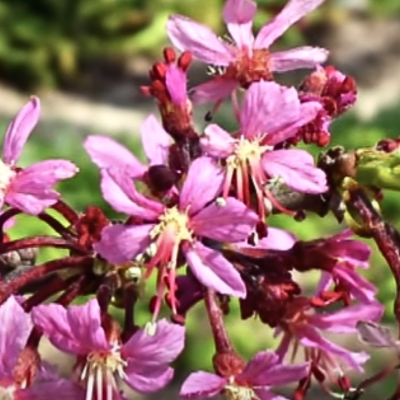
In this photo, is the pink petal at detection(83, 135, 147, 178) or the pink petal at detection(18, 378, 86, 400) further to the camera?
the pink petal at detection(83, 135, 147, 178)

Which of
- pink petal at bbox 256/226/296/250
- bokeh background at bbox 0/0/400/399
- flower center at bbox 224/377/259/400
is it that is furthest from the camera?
bokeh background at bbox 0/0/400/399

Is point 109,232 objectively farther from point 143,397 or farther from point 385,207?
point 143,397

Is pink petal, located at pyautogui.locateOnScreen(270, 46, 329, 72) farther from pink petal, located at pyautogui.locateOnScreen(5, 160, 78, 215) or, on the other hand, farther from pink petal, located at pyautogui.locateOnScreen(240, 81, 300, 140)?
pink petal, located at pyautogui.locateOnScreen(5, 160, 78, 215)

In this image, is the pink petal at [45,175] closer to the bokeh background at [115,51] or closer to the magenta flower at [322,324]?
the magenta flower at [322,324]

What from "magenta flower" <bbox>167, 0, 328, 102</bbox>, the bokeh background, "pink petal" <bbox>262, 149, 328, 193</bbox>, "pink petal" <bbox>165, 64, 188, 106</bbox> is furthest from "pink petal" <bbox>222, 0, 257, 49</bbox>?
the bokeh background

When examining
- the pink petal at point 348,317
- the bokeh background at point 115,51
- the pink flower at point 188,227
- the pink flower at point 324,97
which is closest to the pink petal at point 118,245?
the pink flower at point 188,227

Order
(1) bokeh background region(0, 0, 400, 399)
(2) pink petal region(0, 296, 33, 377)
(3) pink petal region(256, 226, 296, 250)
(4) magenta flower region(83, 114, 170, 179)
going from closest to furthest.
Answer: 1. (2) pink petal region(0, 296, 33, 377)
2. (3) pink petal region(256, 226, 296, 250)
3. (4) magenta flower region(83, 114, 170, 179)
4. (1) bokeh background region(0, 0, 400, 399)

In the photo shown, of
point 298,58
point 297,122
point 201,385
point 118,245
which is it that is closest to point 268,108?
point 297,122

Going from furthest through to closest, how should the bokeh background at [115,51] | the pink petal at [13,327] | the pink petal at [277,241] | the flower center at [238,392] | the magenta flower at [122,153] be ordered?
the bokeh background at [115,51] → the magenta flower at [122,153] → the pink petal at [277,241] → the flower center at [238,392] → the pink petal at [13,327]
